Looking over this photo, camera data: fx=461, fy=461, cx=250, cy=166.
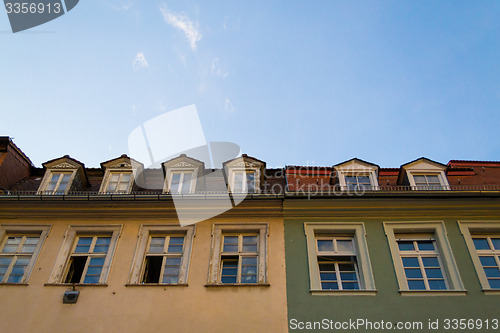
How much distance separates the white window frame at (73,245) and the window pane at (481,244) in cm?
944

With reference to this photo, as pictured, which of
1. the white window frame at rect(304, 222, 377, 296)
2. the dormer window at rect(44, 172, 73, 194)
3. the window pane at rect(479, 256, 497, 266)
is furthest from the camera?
Result: the dormer window at rect(44, 172, 73, 194)

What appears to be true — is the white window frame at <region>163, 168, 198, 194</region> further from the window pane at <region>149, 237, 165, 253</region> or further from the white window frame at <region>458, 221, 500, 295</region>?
the white window frame at <region>458, 221, 500, 295</region>

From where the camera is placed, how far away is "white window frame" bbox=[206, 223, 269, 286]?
36.9 feet

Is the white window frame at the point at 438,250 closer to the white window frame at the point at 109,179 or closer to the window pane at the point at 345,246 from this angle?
the window pane at the point at 345,246

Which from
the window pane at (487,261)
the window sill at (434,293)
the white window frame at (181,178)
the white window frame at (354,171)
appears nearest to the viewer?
the window sill at (434,293)

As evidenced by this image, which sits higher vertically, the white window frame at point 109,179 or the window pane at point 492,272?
the white window frame at point 109,179

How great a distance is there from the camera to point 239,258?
467 inches

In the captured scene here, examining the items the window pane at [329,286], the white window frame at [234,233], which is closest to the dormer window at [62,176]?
the white window frame at [234,233]

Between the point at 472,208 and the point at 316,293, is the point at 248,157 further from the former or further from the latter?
the point at 472,208

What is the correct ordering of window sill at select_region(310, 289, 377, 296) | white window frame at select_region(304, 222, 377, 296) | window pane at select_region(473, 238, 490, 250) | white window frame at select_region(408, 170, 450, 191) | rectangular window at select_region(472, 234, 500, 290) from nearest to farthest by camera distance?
window sill at select_region(310, 289, 377, 296)
white window frame at select_region(304, 222, 377, 296)
rectangular window at select_region(472, 234, 500, 290)
window pane at select_region(473, 238, 490, 250)
white window frame at select_region(408, 170, 450, 191)

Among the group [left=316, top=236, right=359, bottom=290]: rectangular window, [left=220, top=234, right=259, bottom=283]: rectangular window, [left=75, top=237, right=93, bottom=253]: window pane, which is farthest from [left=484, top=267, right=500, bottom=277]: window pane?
[left=75, top=237, right=93, bottom=253]: window pane

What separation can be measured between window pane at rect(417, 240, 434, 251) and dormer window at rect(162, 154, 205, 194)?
6398mm

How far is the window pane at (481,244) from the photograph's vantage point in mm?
11969

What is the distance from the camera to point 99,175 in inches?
602
